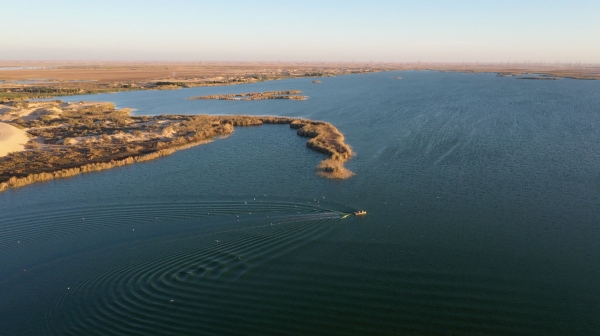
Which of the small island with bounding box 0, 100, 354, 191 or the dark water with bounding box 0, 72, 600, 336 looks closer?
the dark water with bounding box 0, 72, 600, 336

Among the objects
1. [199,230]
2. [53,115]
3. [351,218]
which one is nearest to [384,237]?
[351,218]

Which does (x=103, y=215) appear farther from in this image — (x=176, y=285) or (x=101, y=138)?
(x=101, y=138)

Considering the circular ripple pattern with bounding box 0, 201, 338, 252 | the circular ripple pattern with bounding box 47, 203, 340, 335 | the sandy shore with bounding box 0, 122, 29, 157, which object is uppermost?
the sandy shore with bounding box 0, 122, 29, 157

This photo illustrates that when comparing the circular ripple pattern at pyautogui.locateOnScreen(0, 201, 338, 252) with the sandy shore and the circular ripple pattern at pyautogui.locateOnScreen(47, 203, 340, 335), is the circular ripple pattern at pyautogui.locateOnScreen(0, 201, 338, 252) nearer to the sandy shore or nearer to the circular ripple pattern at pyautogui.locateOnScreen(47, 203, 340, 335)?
the circular ripple pattern at pyautogui.locateOnScreen(47, 203, 340, 335)

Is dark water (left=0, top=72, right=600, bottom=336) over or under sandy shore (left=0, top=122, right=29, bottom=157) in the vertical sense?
under

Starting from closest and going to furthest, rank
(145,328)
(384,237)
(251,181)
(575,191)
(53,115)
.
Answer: (145,328) < (384,237) < (575,191) < (251,181) < (53,115)

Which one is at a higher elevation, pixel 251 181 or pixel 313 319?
pixel 251 181

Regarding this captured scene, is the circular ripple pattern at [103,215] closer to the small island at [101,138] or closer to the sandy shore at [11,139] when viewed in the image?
the small island at [101,138]

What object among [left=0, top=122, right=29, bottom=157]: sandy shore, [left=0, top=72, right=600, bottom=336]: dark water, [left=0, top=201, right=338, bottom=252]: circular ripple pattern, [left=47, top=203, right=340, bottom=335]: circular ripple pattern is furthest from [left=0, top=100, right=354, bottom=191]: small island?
[left=47, top=203, right=340, bottom=335]: circular ripple pattern

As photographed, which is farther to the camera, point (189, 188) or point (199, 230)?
point (189, 188)

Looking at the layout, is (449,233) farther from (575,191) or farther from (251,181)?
(251,181)
